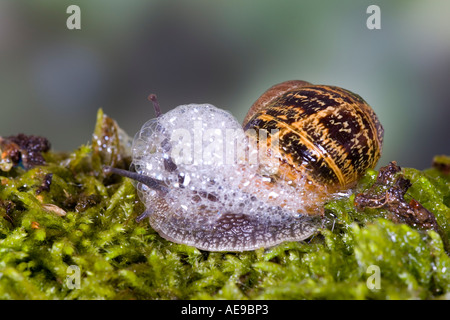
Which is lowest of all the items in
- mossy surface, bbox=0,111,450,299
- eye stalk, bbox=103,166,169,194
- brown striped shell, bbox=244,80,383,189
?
mossy surface, bbox=0,111,450,299

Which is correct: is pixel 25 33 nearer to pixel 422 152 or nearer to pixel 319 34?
pixel 319 34

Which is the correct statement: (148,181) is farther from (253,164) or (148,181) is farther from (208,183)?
(253,164)

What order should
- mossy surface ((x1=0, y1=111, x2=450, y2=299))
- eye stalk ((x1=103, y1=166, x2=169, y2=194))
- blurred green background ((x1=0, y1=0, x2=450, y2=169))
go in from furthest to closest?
1. blurred green background ((x1=0, y1=0, x2=450, y2=169))
2. eye stalk ((x1=103, y1=166, x2=169, y2=194))
3. mossy surface ((x1=0, y1=111, x2=450, y2=299))

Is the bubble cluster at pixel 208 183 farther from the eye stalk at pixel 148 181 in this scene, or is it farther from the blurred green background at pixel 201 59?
the blurred green background at pixel 201 59

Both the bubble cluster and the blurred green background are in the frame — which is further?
the blurred green background

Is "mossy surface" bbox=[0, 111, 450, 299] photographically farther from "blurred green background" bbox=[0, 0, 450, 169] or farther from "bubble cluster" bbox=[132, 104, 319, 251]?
"blurred green background" bbox=[0, 0, 450, 169]

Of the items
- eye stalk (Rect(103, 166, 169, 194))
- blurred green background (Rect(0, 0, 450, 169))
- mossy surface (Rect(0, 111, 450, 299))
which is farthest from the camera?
blurred green background (Rect(0, 0, 450, 169))

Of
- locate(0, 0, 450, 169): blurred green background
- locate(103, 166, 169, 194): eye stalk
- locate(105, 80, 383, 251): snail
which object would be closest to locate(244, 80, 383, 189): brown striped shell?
locate(105, 80, 383, 251): snail
